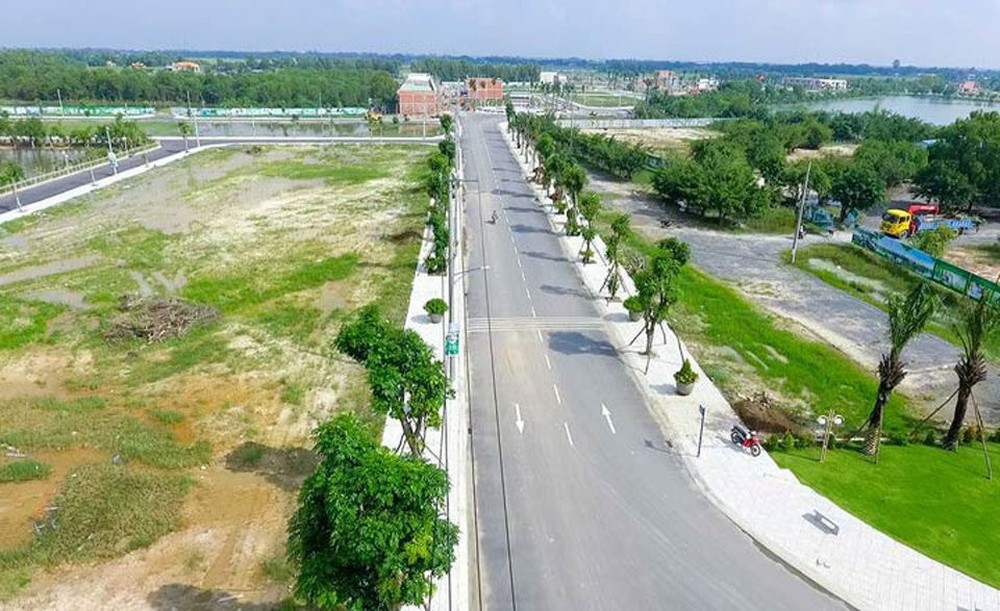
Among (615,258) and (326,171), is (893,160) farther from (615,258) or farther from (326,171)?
(326,171)

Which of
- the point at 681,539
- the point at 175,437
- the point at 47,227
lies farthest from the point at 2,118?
the point at 681,539

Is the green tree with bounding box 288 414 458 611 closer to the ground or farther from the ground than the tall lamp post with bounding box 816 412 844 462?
farther from the ground

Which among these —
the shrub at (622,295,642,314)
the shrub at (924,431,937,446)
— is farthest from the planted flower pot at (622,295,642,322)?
the shrub at (924,431,937,446)

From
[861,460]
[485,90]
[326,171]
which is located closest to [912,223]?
[861,460]

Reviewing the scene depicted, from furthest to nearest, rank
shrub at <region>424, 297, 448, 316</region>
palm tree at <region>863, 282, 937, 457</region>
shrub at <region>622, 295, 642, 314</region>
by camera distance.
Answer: shrub at <region>622, 295, 642, 314</region> < shrub at <region>424, 297, 448, 316</region> < palm tree at <region>863, 282, 937, 457</region>

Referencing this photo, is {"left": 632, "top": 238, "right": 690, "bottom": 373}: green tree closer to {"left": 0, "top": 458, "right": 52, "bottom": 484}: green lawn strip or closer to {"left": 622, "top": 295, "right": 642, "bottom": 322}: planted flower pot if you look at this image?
{"left": 622, "top": 295, "right": 642, "bottom": 322}: planted flower pot
